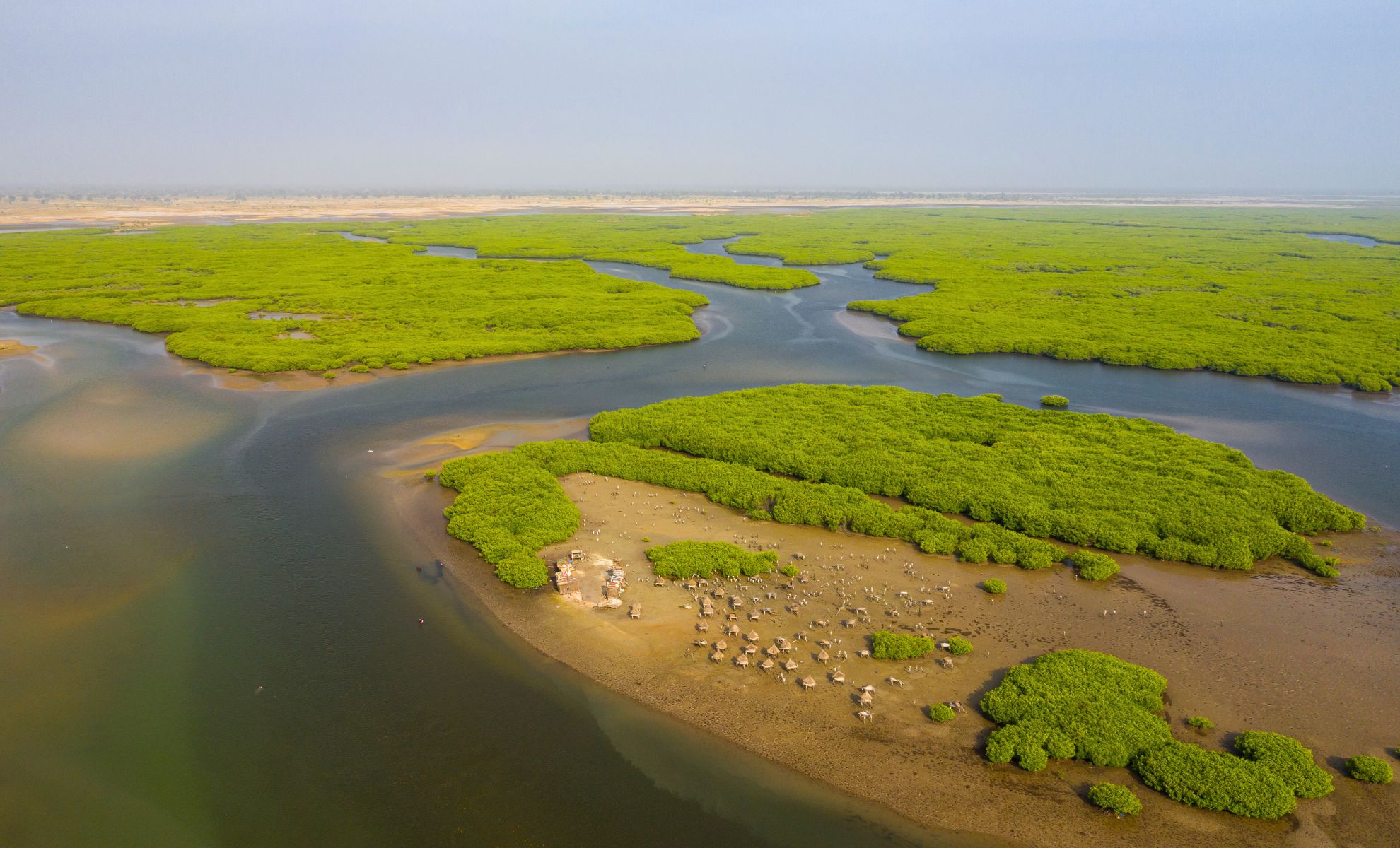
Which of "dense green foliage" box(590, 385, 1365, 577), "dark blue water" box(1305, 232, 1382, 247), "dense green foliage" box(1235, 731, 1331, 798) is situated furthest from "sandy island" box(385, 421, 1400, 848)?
"dark blue water" box(1305, 232, 1382, 247)

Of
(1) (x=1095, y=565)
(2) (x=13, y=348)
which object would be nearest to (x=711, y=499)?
(1) (x=1095, y=565)

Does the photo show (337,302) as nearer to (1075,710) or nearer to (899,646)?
(899,646)

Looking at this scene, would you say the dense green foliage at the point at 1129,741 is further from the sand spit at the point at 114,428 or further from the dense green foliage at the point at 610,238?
the dense green foliage at the point at 610,238

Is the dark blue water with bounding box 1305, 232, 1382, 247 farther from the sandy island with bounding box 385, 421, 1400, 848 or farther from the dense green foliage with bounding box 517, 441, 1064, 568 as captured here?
the dense green foliage with bounding box 517, 441, 1064, 568

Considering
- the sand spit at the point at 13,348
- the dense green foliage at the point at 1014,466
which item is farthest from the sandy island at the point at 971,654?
the sand spit at the point at 13,348

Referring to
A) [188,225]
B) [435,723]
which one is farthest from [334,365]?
[188,225]

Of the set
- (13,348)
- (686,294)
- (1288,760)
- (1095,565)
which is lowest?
(1288,760)
